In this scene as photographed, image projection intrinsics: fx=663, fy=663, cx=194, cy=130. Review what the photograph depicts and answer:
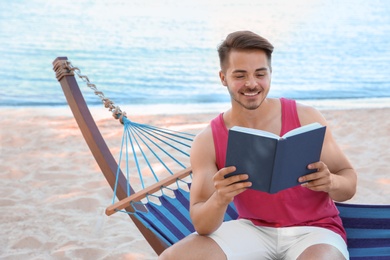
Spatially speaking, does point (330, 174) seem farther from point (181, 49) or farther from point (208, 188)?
point (181, 49)

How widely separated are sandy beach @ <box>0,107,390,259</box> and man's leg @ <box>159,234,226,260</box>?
1.23 meters

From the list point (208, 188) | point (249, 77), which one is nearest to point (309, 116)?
point (249, 77)

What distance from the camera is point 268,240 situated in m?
2.14

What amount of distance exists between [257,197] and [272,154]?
0.43m

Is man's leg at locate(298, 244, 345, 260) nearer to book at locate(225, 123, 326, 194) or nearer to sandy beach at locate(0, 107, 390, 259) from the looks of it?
book at locate(225, 123, 326, 194)

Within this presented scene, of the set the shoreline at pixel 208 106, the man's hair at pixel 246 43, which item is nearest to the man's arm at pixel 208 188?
the man's hair at pixel 246 43

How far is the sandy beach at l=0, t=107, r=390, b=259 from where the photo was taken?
3.37 m

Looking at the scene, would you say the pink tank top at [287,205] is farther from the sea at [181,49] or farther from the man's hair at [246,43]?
the sea at [181,49]

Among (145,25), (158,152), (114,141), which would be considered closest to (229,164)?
(158,152)

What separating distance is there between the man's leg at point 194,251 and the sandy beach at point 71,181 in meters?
1.23

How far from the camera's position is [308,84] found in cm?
899

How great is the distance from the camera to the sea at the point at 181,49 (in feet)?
27.3

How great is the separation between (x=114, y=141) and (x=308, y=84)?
4.36m

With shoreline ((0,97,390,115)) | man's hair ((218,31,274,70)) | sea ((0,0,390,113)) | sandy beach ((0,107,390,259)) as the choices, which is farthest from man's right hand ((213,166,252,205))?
sea ((0,0,390,113))
